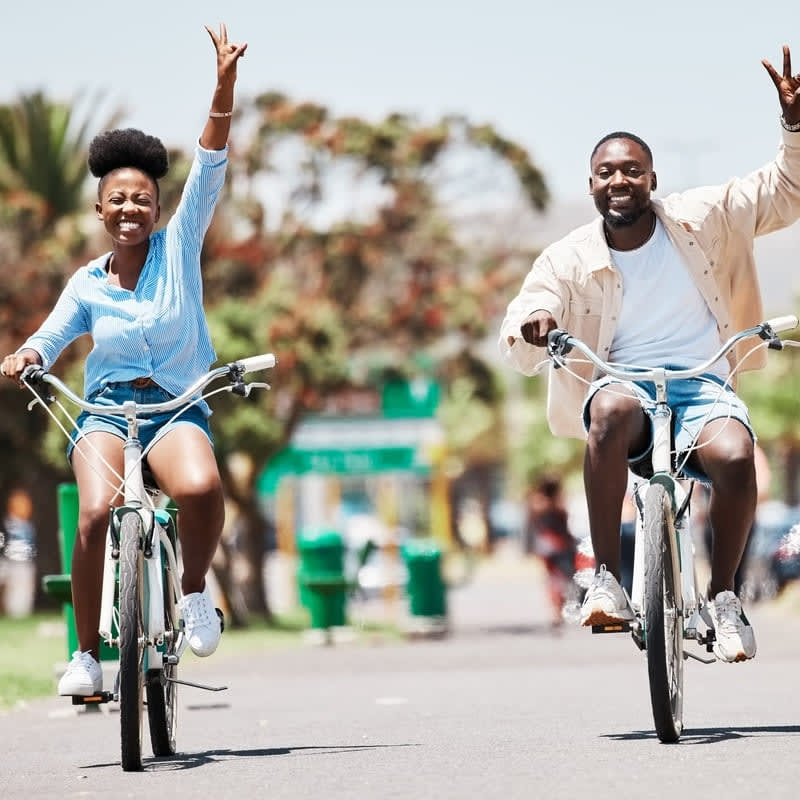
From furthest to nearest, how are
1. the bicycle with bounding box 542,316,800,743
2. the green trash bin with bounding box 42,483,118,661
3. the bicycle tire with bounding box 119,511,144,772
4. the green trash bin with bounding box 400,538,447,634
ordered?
1. the green trash bin with bounding box 400,538,447,634
2. the green trash bin with bounding box 42,483,118,661
3. the bicycle with bounding box 542,316,800,743
4. the bicycle tire with bounding box 119,511,144,772

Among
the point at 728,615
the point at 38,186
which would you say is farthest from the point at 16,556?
the point at 38,186

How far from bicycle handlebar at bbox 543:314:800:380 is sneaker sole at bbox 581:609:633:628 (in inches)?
30.7

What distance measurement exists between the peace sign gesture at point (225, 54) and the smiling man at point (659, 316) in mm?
1269

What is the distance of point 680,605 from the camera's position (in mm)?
6281

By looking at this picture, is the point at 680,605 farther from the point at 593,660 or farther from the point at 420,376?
the point at 420,376

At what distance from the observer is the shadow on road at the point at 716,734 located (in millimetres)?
6426

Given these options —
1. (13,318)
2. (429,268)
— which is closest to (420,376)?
(429,268)

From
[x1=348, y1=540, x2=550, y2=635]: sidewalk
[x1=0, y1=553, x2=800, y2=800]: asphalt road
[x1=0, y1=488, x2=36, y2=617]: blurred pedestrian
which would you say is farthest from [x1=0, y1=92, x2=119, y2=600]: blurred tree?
[x1=0, y1=553, x2=800, y2=800]: asphalt road

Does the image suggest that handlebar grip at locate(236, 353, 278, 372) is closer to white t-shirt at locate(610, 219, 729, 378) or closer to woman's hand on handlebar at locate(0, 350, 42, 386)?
woman's hand on handlebar at locate(0, 350, 42, 386)

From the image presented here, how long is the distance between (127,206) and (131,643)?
1595 mm

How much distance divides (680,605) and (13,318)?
1792 centimetres

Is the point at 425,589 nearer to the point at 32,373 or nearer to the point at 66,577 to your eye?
the point at 66,577

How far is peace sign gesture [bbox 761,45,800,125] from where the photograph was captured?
6582 millimetres

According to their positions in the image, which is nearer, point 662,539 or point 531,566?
point 662,539
